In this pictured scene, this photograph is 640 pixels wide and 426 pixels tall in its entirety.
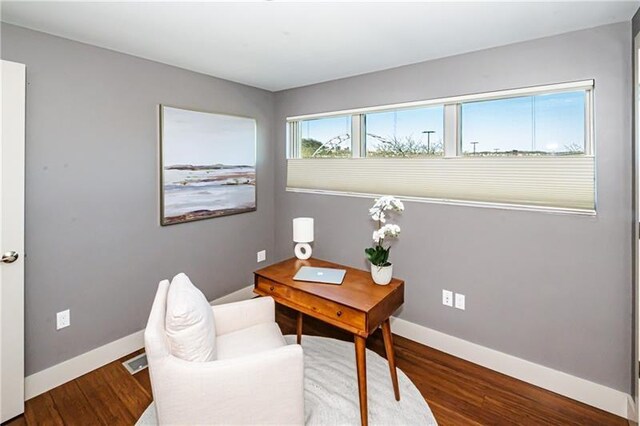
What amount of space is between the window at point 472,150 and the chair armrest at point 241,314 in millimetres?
1413

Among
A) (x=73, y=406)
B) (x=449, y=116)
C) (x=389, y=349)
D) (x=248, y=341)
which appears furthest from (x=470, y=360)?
(x=73, y=406)

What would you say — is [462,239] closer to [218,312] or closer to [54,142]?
[218,312]

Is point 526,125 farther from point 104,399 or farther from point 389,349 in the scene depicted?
point 104,399

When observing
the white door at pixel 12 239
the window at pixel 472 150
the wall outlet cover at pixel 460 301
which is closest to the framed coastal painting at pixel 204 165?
the window at pixel 472 150

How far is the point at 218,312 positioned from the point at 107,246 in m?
1.11

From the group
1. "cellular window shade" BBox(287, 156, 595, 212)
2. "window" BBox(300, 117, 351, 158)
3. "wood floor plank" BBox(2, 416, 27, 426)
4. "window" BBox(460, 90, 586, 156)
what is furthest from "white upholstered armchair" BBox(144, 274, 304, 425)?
"window" BBox(300, 117, 351, 158)

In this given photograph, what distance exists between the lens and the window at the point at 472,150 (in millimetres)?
2143

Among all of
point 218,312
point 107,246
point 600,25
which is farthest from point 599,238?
point 107,246

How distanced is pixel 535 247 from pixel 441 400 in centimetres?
118

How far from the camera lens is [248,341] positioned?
1984 millimetres

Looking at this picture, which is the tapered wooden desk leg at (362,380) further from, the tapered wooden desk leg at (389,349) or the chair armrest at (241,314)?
the chair armrest at (241,314)

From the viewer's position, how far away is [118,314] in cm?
262

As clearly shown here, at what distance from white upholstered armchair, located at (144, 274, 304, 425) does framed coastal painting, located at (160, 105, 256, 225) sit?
57.2 inches

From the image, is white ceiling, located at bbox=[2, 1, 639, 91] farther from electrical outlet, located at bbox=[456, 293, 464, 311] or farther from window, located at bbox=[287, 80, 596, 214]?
electrical outlet, located at bbox=[456, 293, 464, 311]
